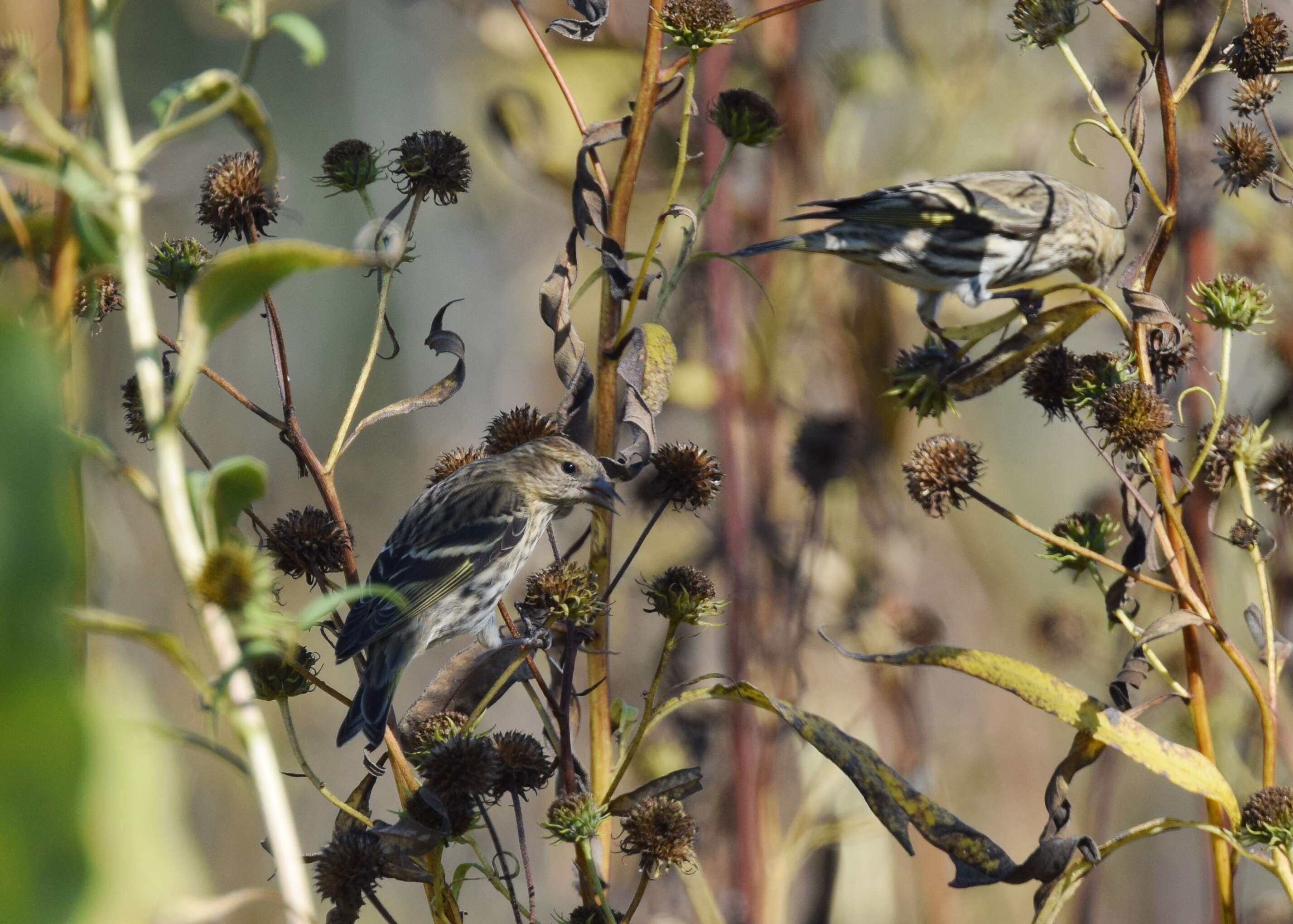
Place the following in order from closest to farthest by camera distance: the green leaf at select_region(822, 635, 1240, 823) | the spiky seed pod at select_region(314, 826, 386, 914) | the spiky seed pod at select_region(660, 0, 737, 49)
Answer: the spiky seed pod at select_region(314, 826, 386, 914), the green leaf at select_region(822, 635, 1240, 823), the spiky seed pod at select_region(660, 0, 737, 49)

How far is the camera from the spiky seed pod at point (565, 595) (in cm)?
141

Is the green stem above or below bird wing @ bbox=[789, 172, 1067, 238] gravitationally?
below

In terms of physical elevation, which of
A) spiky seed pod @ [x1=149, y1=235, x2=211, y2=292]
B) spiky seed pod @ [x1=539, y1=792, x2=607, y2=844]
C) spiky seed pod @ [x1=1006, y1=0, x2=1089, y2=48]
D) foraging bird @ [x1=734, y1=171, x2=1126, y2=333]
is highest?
foraging bird @ [x1=734, y1=171, x2=1126, y2=333]

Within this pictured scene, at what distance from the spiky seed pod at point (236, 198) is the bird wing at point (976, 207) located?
4.49 ft

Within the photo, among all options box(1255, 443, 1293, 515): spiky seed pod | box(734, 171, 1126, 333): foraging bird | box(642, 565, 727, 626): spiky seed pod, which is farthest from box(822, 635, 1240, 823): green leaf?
box(734, 171, 1126, 333): foraging bird

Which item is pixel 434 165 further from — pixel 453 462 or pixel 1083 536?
pixel 1083 536

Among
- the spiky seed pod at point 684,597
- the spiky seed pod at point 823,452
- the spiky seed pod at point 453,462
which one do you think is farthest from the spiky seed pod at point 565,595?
the spiky seed pod at point 823,452

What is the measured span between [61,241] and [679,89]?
0.93 metres

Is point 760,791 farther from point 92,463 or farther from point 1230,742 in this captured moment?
point 92,463

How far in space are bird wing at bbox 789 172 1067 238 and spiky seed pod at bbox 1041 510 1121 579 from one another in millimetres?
1121

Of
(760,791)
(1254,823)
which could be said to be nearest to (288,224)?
(760,791)

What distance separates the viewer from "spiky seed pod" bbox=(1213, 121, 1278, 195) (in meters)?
1.58

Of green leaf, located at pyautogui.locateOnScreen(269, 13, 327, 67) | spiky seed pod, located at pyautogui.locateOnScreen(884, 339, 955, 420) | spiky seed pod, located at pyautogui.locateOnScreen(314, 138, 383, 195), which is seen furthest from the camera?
spiky seed pod, located at pyautogui.locateOnScreen(314, 138, 383, 195)

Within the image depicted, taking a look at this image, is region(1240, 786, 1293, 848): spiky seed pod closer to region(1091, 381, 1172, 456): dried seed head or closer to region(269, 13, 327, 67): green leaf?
region(1091, 381, 1172, 456): dried seed head
